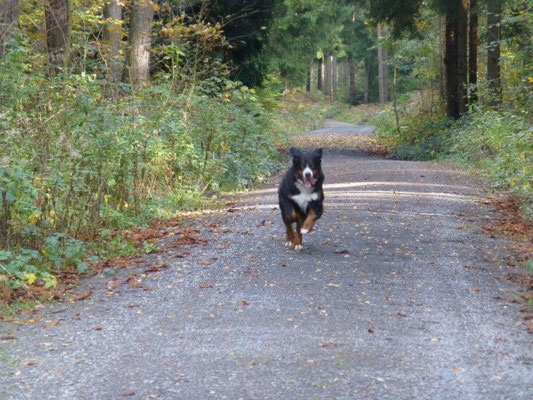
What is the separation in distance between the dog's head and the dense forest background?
2450 mm

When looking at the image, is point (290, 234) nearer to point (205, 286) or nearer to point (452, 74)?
point (205, 286)

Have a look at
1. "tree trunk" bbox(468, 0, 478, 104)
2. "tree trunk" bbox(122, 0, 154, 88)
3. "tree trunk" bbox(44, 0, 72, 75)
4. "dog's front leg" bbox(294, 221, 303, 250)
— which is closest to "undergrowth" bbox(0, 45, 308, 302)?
"tree trunk" bbox(44, 0, 72, 75)

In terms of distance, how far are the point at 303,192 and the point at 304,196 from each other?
49 millimetres

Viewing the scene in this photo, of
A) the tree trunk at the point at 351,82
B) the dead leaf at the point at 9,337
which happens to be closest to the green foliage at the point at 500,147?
the dead leaf at the point at 9,337

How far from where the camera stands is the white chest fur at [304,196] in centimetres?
998

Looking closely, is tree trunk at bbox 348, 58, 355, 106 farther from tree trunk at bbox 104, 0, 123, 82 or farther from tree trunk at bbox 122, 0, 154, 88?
tree trunk at bbox 104, 0, 123, 82

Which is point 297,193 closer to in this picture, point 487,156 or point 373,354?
point 373,354

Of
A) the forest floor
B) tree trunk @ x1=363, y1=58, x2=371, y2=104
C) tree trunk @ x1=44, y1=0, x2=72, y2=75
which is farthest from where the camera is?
tree trunk @ x1=363, y1=58, x2=371, y2=104

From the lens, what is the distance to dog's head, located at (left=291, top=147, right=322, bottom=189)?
9.84m

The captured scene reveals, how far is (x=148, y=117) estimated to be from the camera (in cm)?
1487

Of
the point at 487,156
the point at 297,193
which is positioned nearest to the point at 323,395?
the point at 297,193

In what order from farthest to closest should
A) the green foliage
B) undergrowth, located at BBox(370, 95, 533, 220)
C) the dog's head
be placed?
undergrowth, located at BBox(370, 95, 533, 220)
the green foliage
the dog's head

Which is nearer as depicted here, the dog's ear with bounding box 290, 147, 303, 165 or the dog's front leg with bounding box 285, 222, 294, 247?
the dog's ear with bounding box 290, 147, 303, 165

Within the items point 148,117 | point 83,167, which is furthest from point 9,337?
point 148,117
